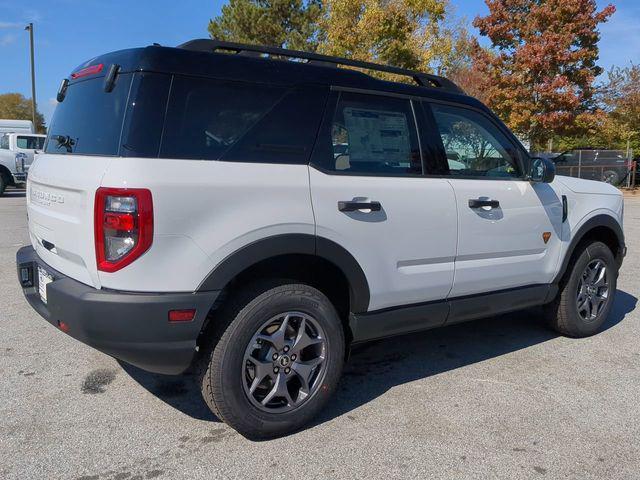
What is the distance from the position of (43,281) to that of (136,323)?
3.07ft

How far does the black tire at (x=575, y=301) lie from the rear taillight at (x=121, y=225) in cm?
352

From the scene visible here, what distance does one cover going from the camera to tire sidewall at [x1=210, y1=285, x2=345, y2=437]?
286 cm

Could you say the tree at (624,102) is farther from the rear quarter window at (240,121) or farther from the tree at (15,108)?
the tree at (15,108)

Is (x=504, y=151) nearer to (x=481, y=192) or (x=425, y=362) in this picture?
(x=481, y=192)

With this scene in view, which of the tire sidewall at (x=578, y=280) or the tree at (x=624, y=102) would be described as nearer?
the tire sidewall at (x=578, y=280)

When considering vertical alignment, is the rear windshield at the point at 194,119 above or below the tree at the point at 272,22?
below

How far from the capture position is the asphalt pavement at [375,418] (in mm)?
2801

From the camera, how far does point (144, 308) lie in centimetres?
263

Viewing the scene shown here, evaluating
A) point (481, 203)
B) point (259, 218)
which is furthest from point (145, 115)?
point (481, 203)

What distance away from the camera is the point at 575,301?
469 centimetres

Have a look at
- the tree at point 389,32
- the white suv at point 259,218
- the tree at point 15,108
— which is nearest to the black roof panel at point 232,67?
the white suv at point 259,218

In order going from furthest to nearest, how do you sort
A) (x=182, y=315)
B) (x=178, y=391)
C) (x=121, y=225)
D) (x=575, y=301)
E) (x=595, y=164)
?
(x=595, y=164)
(x=575, y=301)
(x=178, y=391)
(x=182, y=315)
(x=121, y=225)

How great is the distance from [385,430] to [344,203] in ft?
4.27

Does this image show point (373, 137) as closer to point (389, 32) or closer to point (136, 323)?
point (136, 323)
